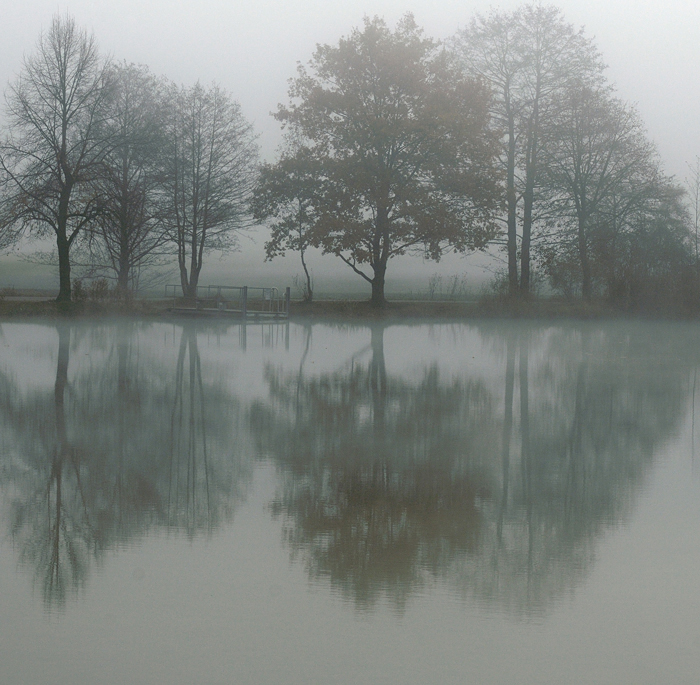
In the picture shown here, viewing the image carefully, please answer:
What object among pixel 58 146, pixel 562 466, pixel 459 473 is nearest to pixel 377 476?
pixel 459 473

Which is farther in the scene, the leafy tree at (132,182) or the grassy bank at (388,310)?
the leafy tree at (132,182)

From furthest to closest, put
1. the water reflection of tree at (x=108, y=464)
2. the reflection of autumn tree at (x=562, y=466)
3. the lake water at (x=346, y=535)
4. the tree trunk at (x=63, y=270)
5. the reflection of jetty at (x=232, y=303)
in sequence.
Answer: the tree trunk at (x=63, y=270)
the reflection of jetty at (x=232, y=303)
the water reflection of tree at (x=108, y=464)
the reflection of autumn tree at (x=562, y=466)
the lake water at (x=346, y=535)

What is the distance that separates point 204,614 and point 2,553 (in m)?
1.29

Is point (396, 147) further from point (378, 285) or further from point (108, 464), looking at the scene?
point (108, 464)

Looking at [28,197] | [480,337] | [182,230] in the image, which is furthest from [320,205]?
[480,337]

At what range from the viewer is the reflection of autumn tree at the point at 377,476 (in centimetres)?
422

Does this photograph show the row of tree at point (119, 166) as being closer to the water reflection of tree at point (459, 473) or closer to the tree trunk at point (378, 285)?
the tree trunk at point (378, 285)

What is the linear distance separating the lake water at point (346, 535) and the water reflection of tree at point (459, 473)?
0.02 m

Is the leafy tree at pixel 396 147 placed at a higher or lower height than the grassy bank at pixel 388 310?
higher

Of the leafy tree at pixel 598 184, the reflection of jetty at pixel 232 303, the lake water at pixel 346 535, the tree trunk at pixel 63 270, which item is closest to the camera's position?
the lake water at pixel 346 535

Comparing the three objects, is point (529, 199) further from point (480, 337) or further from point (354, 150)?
point (480, 337)

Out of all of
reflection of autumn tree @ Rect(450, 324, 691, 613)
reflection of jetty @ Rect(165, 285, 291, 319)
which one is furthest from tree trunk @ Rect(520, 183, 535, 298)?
reflection of autumn tree @ Rect(450, 324, 691, 613)

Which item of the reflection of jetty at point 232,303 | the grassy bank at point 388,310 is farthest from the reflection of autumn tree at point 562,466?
the grassy bank at point 388,310

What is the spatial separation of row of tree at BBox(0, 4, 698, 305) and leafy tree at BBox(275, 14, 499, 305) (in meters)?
0.07
